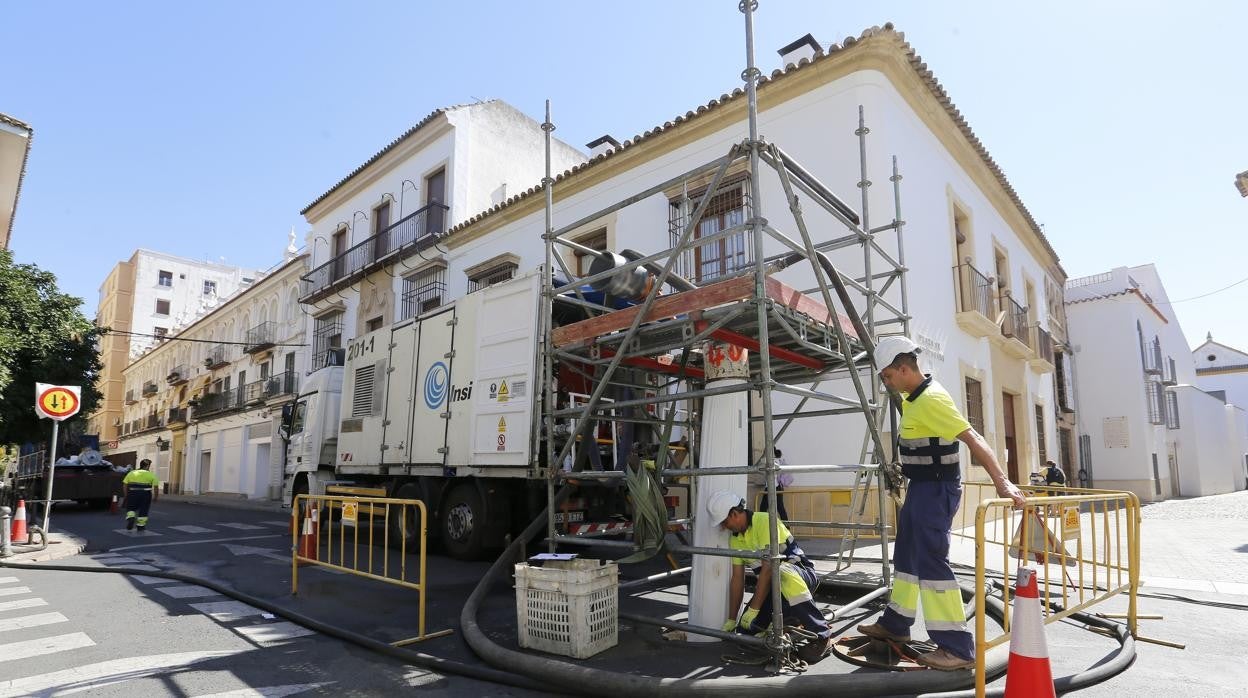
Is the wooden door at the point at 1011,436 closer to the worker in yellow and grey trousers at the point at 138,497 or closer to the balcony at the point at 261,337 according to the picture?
the worker in yellow and grey trousers at the point at 138,497

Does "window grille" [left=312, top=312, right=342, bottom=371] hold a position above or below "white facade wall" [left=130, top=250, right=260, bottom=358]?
below

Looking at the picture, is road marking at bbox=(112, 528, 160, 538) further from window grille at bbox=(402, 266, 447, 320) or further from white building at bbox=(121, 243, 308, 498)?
white building at bbox=(121, 243, 308, 498)

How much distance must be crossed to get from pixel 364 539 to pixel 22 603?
4.22 metres

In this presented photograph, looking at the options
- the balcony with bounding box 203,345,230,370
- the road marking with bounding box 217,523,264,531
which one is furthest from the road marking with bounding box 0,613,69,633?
the balcony with bounding box 203,345,230,370

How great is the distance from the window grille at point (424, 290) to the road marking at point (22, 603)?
38.8 feet

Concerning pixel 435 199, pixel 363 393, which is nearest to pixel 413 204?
pixel 435 199

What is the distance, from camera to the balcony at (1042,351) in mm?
16625

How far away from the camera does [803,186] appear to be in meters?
5.64

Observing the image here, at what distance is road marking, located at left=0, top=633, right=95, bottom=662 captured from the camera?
462 cm

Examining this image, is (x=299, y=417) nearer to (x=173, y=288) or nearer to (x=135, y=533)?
(x=135, y=533)

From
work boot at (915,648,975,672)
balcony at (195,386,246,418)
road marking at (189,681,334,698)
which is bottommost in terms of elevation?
road marking at (189,681,334,698)

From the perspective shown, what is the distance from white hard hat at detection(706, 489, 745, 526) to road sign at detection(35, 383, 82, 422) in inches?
381

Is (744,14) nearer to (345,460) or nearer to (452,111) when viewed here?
(345,460)

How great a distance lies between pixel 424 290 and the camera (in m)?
18.4
